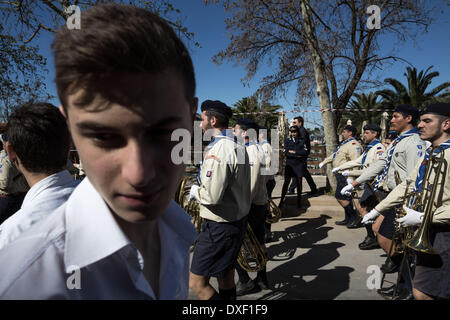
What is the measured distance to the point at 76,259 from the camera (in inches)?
26.4

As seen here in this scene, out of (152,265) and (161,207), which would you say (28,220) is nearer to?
(152,265)

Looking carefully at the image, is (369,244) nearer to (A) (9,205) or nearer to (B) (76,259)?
(B) (76,259)

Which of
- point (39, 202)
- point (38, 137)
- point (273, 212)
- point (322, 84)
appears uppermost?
point (322, 84)

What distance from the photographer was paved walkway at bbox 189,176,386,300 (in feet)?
11.9

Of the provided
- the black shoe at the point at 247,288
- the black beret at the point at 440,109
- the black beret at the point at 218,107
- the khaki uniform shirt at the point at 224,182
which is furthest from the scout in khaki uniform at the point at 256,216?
the black beret at the point at 440,109

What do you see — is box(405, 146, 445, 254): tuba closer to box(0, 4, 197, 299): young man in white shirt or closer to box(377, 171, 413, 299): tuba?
box(377, 171, 413, 299): tuba

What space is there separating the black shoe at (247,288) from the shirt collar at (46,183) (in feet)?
8.77

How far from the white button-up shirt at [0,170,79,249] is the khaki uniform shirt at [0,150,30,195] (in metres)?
2.23

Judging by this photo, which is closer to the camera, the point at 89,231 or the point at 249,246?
the point at 89,231

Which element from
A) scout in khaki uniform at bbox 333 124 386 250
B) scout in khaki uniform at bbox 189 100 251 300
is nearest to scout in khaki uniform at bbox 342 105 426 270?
scout in khaki uniform at bbox 333 124 386 250

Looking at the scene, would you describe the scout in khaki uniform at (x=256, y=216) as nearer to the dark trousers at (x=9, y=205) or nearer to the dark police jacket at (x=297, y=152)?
the dark trousers at (x=9, y=205)

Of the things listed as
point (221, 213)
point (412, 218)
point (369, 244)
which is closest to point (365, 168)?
point (369, 244)

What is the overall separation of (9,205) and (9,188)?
0.73ft

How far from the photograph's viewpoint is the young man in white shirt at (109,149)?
0.63 m
